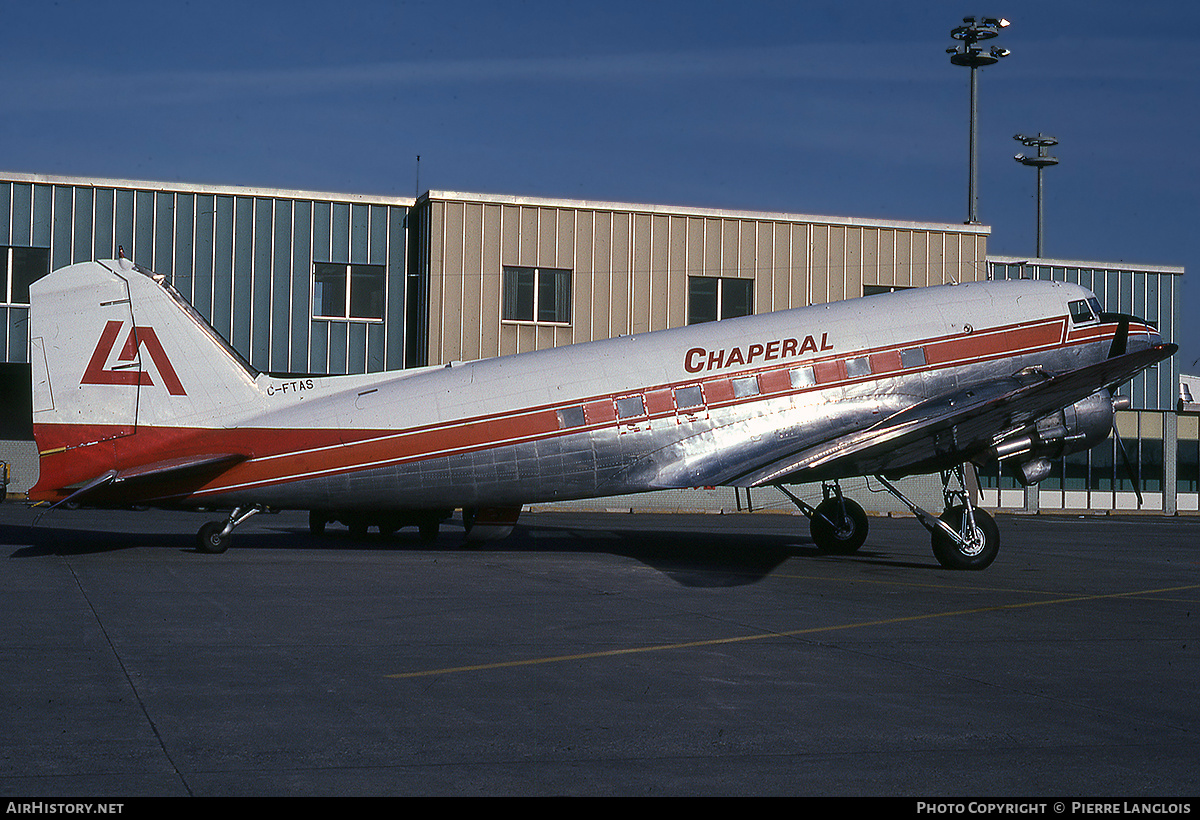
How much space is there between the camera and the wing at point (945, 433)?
1797cm

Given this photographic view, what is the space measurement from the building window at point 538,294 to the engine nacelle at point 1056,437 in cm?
2339

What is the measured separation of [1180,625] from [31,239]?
125ft

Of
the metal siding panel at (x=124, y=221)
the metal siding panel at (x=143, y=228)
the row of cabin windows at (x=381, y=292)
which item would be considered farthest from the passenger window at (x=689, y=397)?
the metal siding panel at (x=124, y=221)

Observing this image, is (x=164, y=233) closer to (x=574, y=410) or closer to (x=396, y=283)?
(x=396, y=283)

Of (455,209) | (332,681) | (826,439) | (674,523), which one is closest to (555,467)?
(826,439)

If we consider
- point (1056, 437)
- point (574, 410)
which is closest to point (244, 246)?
point (574, 410)

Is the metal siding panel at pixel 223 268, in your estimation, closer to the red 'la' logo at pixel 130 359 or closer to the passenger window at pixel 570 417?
the red 'la' logo at pixel 130 359

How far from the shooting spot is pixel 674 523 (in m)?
34.3

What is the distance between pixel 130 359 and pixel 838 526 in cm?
1446

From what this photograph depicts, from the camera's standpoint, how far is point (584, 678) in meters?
10.1

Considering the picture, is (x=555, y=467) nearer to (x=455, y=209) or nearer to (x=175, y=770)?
(x=175, y=770)

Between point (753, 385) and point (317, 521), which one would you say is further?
point (317, 521)

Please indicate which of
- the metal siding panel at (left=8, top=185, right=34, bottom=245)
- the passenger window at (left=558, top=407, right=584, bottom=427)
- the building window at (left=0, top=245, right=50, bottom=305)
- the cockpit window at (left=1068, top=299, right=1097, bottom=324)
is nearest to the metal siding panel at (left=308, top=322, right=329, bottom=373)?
the building window at (left=0, top=245, right=50, bottom=305)

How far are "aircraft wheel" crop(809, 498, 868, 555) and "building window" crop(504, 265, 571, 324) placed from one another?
780 inches
